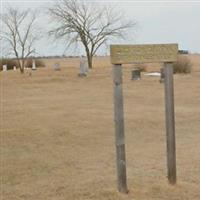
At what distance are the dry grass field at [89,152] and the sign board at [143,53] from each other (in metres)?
1.50

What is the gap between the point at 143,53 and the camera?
5.86 metres

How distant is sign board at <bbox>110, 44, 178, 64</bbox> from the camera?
5.77 m

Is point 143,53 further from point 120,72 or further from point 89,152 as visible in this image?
point 89,152

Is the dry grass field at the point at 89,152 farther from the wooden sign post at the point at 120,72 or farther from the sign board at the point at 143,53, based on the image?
the sign board at the point at 143,53

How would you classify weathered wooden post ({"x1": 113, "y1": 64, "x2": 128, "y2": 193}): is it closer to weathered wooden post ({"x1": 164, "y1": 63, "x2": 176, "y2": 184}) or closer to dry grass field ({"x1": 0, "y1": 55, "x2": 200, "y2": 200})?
dry grass field ({"x1": 0, "y1": 55, "x2": 200, "y2": 200})

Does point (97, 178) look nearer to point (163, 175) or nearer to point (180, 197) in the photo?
point (163, 175)

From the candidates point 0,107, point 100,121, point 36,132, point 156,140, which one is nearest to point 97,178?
point 156,140

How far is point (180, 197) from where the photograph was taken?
585cm

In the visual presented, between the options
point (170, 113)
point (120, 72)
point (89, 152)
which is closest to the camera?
point (120, 72)

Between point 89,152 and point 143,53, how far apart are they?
431 centimetres

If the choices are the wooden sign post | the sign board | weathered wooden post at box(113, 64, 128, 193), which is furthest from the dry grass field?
the sign board

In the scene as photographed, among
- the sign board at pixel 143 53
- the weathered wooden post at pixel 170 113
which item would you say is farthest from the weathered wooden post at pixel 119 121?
the weathered wooden post at pixel 170 113

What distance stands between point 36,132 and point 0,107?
7067mm

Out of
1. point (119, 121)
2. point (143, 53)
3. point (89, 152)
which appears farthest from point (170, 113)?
point (89, 152)
